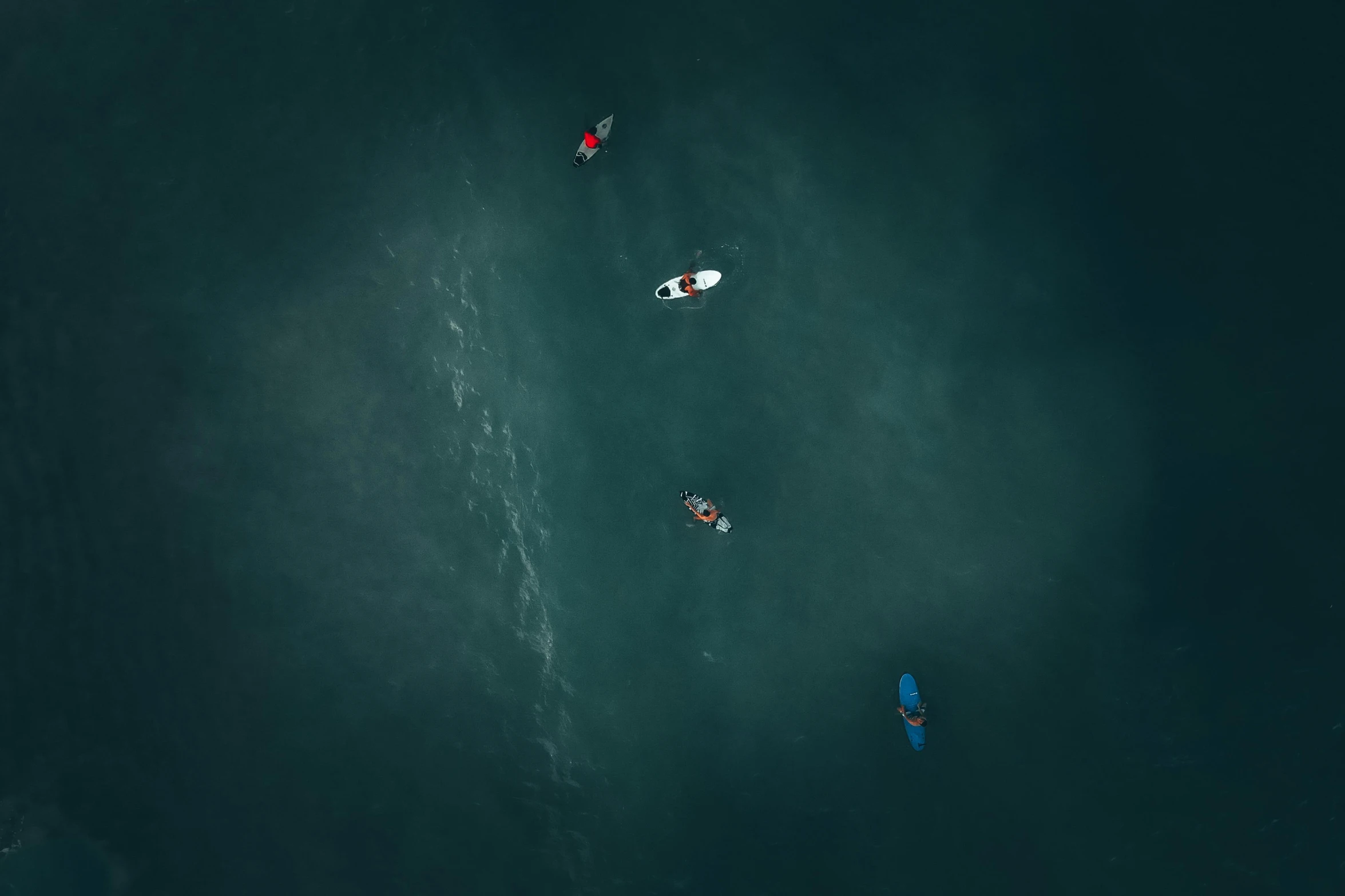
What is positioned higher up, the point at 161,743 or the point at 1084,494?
the point at 1084,494

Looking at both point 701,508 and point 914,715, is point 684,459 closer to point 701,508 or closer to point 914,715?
point 701,508

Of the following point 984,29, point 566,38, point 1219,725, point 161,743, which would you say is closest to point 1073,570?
point 1219,725

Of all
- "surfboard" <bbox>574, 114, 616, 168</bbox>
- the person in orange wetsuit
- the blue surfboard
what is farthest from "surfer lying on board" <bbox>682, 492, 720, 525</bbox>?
"surfboard" <bbox>574, 114, 616, 168</bbox>

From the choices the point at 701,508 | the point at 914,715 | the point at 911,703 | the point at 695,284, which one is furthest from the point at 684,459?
the point at 914,715

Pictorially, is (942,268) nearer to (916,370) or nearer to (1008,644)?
(916,370)

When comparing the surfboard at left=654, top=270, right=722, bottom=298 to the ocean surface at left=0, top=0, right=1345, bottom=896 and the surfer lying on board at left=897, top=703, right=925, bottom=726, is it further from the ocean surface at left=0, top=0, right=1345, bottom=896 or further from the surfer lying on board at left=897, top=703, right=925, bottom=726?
the surfer lying on board at left=897, top=703, right=925, bottom=726

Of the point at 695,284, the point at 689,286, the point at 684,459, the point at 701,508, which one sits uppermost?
the point at 695,284

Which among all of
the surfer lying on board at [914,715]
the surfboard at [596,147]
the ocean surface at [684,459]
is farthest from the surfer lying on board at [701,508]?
the surfboard at [596,147]
